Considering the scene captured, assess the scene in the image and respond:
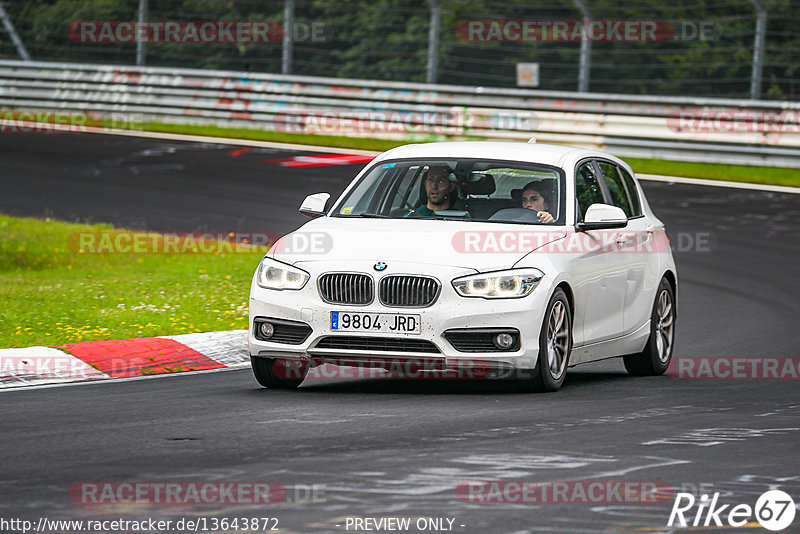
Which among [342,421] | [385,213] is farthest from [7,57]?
[342,421]

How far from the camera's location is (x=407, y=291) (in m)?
9.08

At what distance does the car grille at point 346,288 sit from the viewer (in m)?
9.11

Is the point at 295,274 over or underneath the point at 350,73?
underneath

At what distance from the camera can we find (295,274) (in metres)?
9.28

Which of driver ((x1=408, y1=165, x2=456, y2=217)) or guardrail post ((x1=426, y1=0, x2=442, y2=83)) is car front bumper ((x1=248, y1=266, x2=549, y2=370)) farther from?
guardrail post ((x1=426, y1=0, x2=442, y2=83))

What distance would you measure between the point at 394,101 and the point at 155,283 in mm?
13243

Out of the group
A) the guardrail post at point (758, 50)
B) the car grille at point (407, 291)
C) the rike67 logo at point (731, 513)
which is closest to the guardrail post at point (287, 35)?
the guardrail post at point (758, 50)

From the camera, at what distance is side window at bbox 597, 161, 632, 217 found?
11.1m

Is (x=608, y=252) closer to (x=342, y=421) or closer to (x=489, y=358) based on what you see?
(x=489, y=358)

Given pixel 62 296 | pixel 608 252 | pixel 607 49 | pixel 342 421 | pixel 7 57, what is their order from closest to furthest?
pixel 342 421 < pixel 608 252 < pixel 62 296 < pixel 607 49 < pixel 7 57

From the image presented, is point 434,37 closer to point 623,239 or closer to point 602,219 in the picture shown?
point 623,239

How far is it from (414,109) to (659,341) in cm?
1607

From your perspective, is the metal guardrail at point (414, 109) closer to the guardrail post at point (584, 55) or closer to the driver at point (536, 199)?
the guardrail post at point (584, 55)

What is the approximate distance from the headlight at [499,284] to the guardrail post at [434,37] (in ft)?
59.7
